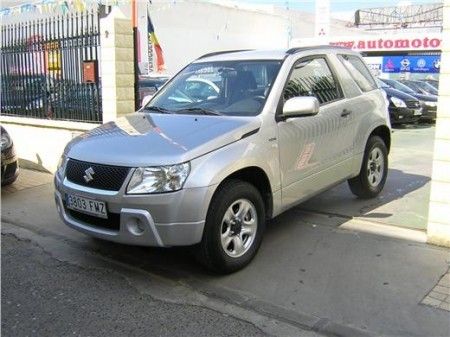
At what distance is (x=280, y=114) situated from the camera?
4852 mm

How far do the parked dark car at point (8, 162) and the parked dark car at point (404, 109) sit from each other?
36.3ft

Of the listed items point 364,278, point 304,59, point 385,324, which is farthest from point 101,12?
point 385,324

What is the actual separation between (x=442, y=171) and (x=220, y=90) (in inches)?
84.9

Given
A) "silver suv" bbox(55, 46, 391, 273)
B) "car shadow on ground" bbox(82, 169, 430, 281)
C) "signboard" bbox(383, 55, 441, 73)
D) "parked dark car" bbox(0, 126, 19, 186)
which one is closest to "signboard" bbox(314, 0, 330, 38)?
"signboard" bbox(383, 55, 441, 73)

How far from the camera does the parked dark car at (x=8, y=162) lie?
7430mm

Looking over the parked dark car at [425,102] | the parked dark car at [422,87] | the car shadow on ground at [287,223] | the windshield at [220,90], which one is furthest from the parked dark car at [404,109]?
the windshield at [220,90]

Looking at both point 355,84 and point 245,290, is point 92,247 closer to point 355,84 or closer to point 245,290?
point 245,290

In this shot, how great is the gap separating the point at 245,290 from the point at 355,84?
3.02m

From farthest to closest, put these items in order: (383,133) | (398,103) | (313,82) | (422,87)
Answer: (422,87), (398,103), (383,133), (313,82)

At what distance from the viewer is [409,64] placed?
26484mm

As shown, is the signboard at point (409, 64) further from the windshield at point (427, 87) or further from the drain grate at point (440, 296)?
the drain grate at point (440, 296)

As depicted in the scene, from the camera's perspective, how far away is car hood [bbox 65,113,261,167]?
4086 millimetres

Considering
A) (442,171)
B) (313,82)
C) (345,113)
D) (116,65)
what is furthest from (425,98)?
(442,171)

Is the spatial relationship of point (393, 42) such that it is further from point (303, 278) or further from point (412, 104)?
point (303, 278)
